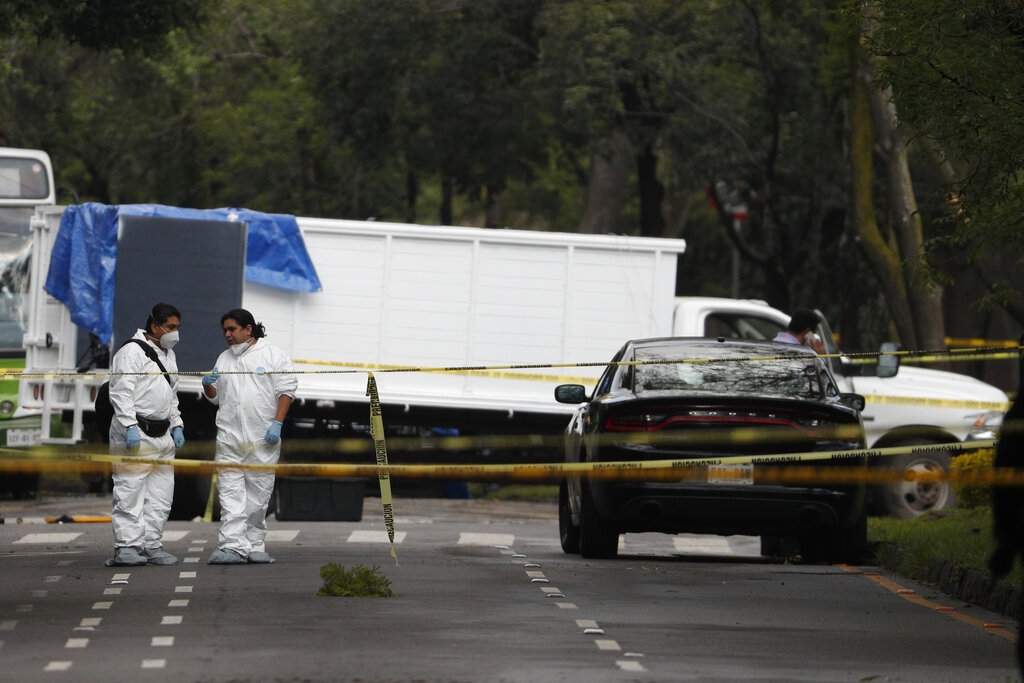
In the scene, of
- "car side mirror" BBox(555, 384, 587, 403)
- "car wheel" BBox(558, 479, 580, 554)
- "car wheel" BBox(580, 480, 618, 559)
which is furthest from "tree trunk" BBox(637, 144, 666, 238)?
"car wheel" BBox(580, 480, 618, 559)

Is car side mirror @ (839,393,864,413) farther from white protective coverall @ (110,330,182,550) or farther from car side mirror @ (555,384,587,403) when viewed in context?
white protective coverall @ (110,330,182,550)

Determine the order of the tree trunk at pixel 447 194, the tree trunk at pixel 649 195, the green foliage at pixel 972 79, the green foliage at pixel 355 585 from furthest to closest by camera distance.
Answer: the tree trunk at pixel 447 194, the tree trunk at pixel 649 195, the green foliage at pixel 972 79, the green foliage at pixel 355 585

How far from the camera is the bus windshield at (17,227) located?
1930 cm

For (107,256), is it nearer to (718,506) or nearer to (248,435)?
(248,435)

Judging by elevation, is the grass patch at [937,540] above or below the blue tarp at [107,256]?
below

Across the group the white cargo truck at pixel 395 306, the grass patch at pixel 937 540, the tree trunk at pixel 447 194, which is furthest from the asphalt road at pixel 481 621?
the tree trunk at pixel 447 194

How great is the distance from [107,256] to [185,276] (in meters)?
0.75

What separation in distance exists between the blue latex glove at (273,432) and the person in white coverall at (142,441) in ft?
2.02

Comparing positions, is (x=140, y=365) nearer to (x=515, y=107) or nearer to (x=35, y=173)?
(x=35, y=173)

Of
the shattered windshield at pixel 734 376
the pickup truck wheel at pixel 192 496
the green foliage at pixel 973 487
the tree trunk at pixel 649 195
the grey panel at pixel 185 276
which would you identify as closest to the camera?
the shattered windshield at pixel 734 376

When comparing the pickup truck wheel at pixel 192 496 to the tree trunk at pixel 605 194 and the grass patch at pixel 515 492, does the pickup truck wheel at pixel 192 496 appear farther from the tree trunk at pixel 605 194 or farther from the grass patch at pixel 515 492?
the tree trunk at pixel 605 194

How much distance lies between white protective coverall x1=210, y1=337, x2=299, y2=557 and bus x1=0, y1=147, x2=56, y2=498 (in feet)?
20.5

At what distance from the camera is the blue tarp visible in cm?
1850

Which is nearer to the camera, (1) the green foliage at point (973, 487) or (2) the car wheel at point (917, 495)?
(1) the green foliage at point (973, 487)
